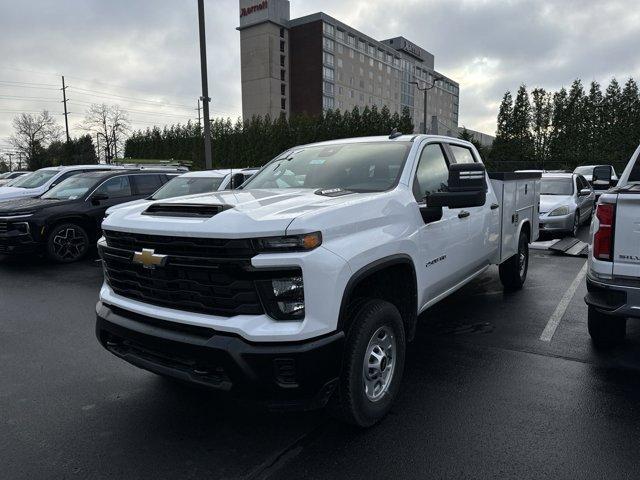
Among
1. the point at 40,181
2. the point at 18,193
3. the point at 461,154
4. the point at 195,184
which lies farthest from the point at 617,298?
the point at 40,181

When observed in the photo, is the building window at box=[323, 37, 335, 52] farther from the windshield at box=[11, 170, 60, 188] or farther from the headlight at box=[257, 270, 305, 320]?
the headlight at box=[257, 270, 305, 320]

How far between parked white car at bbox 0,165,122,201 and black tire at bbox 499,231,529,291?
36.0 feet

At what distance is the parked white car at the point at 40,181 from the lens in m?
13.0

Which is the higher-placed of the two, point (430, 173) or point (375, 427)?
point (430, 173)

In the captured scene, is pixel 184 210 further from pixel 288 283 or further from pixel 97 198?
pixel 97 198

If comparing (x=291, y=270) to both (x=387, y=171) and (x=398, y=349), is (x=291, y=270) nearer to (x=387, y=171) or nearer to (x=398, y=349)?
(x=398, y=349)

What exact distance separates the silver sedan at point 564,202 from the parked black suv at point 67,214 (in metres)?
9.25

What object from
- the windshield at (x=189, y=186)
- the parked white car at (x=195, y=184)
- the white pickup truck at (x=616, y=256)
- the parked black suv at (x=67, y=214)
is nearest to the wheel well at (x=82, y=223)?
the parked black suv at (x=67, y=214)

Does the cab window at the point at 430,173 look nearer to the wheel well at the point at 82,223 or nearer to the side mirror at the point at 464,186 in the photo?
the side mirror at the point at 464,186

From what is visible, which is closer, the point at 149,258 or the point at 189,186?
the point at 149,258

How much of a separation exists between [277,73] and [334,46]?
34.9ft

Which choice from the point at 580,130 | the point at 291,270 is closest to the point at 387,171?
the point at 291,270

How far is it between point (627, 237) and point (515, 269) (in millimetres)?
3162

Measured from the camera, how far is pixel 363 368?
9.74 feet
